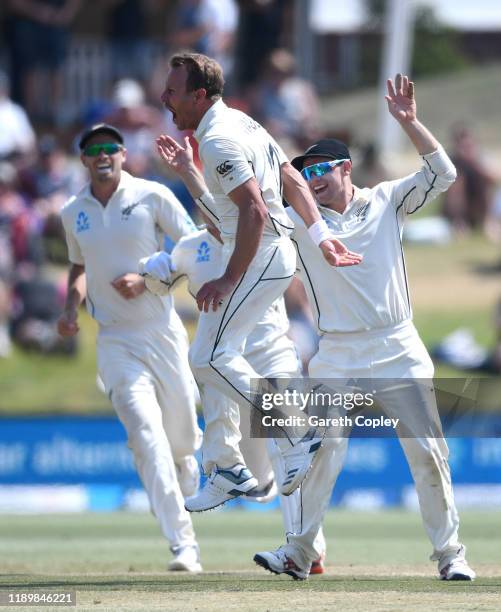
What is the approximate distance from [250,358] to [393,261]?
4.71 feet

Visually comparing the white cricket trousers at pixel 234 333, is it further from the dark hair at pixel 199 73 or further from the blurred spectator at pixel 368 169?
the blurred spectator at pixel 368 169

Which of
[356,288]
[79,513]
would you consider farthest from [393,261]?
[79,513]

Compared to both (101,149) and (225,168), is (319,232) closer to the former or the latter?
(225,168)

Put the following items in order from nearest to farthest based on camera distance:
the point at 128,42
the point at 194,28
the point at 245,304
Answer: the point at 245,304 → the point at 194,28 → the point at 128,42

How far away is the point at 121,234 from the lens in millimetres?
9938

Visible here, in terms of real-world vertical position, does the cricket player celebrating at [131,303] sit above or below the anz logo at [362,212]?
below

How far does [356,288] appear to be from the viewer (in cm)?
812

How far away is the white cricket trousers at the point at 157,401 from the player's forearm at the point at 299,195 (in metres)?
2.28

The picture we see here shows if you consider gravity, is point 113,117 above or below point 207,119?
below

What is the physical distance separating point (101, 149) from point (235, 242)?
2450 millimetres

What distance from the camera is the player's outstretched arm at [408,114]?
808cm

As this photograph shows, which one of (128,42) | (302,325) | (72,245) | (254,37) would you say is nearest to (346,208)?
(72,245)

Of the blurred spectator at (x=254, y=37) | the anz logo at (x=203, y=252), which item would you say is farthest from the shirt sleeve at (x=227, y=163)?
the blurred spectator at (x=254, y=37)

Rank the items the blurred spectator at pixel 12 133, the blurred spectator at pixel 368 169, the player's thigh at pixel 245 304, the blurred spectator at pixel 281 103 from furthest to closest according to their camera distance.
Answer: the blurred spectator at pixel 281 103, the blurred spectator at pixel 12 133, the blurred spectator at pixel 368 169, the player's thigh at pixel 245 304
